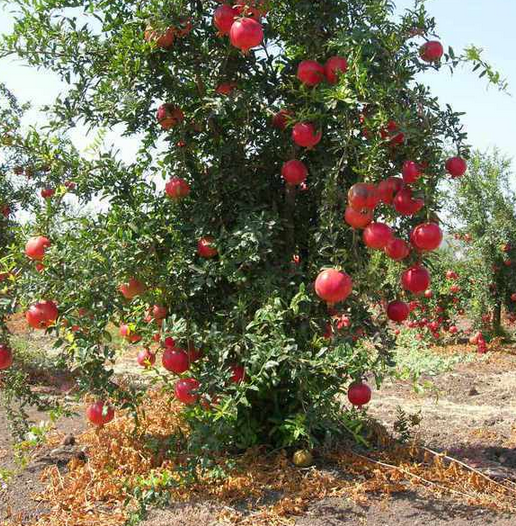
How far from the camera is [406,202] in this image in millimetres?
2883

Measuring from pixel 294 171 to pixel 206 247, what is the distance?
0.63 metres

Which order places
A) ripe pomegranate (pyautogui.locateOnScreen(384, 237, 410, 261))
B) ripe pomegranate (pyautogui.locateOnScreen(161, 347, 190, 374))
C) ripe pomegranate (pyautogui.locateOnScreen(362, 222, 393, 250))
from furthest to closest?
ripe pomegranate (pyautogui.locateOnScreen(161, 347, 190, 374)) < ripe pomegranate (pyautogui.locateOnScreen(384, 237, 410, 261)) < ripe pomegranate (pyautogui.locateOnScreen(362, 222, 393, 250))

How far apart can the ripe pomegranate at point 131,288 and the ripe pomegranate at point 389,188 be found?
4.37 ft

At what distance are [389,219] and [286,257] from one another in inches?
25.8

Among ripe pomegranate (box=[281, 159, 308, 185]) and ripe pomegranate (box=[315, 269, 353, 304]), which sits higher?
ripe pomegranate (box=[281, 159, 308, 185])

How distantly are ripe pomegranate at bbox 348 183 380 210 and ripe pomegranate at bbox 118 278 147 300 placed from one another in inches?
48.5

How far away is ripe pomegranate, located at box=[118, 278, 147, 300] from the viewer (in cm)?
321

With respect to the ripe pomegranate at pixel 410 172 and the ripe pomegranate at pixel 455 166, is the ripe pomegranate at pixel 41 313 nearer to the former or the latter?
the ripe pomegranate at pixel 410 172

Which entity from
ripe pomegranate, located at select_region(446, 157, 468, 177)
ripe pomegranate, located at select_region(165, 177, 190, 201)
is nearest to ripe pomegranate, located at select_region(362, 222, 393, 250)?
ripe pomegranate, located at select_region(446, 157, 468, 177)

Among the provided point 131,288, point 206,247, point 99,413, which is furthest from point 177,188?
point 99,413

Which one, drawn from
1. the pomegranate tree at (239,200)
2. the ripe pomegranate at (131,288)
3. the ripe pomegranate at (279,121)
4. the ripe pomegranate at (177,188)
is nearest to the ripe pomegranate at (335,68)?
the pomegranate tree at (239,200)

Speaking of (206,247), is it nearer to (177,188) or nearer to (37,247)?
(177,188)

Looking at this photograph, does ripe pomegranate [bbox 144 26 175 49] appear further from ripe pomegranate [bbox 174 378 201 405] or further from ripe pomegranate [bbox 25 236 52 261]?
ripe pomegranate [bbox 174 378 201 405]

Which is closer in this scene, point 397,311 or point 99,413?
point 99,413
